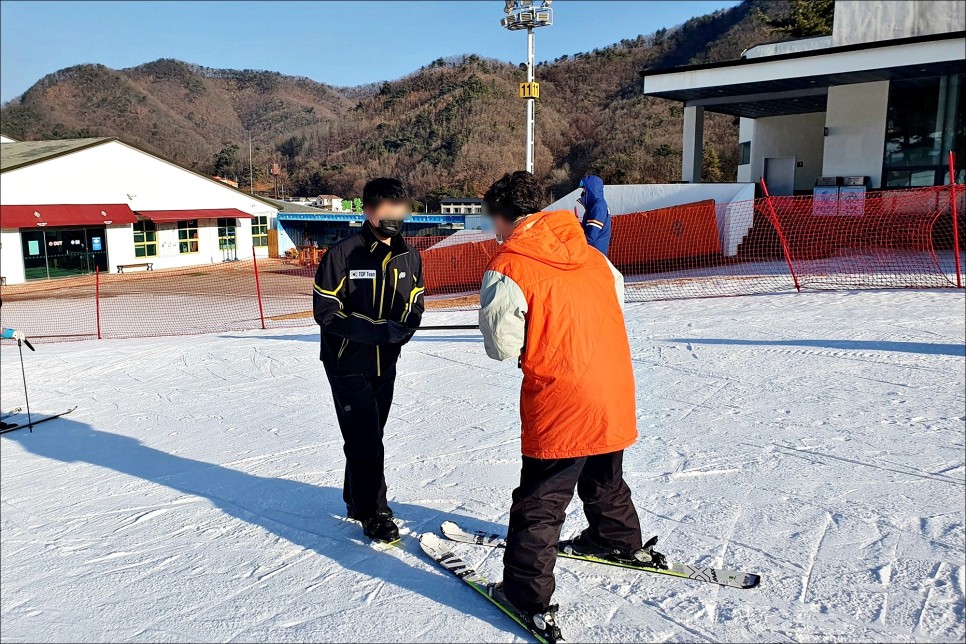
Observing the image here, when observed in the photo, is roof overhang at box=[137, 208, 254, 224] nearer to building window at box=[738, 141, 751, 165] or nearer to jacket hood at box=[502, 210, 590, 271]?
building window at box=[738, 141, 751, 165]

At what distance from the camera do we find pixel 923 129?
1639cm

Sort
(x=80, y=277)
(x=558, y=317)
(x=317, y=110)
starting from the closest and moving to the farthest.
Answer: (x=558, y=317), (x=80, y=277), (x=317, y=110)

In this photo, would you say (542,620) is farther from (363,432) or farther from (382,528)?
(363,432)

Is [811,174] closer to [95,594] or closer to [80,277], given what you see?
[95,594]

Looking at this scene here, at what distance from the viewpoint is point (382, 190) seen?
3.36 meters

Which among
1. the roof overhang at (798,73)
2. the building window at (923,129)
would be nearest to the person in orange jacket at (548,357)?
the roof overhang at (798,73)

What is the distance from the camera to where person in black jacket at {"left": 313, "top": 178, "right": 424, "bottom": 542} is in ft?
10.8

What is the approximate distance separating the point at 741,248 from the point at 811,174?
32.9ft

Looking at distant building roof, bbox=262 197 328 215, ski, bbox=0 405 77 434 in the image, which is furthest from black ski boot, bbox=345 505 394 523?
distant building roof, bbox=262 197 328 215

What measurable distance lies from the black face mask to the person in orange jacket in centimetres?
73

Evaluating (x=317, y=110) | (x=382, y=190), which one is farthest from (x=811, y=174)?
(x=317, y=110)

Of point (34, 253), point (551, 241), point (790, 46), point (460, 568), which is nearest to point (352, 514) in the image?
point (460, 568)

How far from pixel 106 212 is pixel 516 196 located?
29.0m

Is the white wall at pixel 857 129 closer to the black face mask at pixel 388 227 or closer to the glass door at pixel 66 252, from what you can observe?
the black face mask at pixel 388 227
